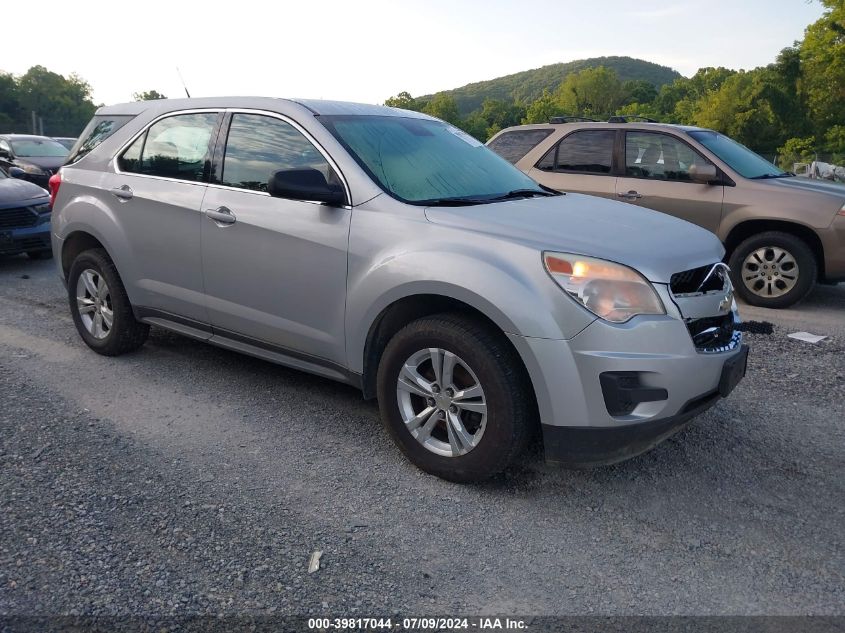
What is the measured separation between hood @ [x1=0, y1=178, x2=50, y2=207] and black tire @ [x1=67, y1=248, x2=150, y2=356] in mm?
4339

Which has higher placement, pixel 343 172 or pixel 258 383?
pixel 343 172

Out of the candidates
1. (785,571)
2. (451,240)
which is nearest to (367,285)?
(451,240)

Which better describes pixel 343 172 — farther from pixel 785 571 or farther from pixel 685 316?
pixel 785 571

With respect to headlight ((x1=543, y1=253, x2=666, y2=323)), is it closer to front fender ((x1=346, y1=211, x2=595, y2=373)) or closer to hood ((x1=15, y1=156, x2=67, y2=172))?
front fender ((x1=346, y1=211, x2=595, y2=373))

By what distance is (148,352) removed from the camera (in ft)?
17.7

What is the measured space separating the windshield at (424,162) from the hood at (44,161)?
13.9 metres

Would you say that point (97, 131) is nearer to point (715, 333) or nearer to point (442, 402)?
point (442, 402)

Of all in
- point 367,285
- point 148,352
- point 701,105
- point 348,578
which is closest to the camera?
point 348,578

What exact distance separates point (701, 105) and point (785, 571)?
97753mm

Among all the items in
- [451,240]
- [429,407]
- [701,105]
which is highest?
[701,105]

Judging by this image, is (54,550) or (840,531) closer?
(54,550)

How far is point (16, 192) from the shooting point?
9000mm

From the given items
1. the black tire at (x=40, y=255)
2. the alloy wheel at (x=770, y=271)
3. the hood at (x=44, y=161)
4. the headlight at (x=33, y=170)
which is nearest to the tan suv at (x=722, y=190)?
the alloy wheel at (x=770, y=271)

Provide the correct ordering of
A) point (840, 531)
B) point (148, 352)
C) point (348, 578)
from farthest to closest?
point (148, 352)
point (840, 531)
point (348, 578)
